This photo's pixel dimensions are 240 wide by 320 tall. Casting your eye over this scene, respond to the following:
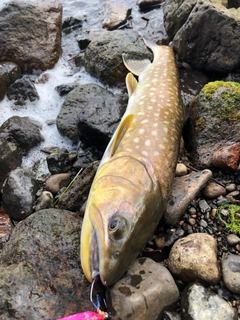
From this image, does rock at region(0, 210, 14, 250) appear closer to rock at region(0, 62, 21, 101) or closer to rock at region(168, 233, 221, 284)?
rock at region(168, 233, 221, 284)

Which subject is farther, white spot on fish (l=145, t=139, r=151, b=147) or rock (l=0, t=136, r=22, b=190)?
rock (l=0, t=136, r=22, b=190)

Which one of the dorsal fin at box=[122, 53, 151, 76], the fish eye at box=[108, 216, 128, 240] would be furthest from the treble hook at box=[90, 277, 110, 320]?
the dorsal fin at box=[122, 53, 151, 76]

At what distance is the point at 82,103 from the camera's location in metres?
5.84

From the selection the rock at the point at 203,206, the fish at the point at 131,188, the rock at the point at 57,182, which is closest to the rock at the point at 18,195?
the rock at the point at 57,182

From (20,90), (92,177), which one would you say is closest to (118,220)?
(92,177)

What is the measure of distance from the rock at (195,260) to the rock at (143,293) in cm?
17

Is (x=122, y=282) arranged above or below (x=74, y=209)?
above

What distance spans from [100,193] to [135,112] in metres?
1.73

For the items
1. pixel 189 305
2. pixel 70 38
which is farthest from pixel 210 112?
pixel 70 38

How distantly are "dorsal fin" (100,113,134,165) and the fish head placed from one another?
1.27 feet

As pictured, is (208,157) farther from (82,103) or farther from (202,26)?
(202,26)

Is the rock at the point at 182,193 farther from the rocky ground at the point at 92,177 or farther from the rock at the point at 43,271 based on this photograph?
the rock at the point at 43,271

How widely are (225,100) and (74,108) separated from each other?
259 cm

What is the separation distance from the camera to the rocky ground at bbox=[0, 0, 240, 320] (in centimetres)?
311
